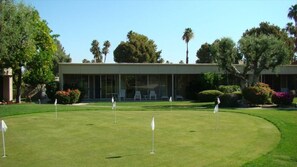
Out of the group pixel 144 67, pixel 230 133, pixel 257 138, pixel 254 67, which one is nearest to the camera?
pixel 257 138

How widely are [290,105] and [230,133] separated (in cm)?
1755

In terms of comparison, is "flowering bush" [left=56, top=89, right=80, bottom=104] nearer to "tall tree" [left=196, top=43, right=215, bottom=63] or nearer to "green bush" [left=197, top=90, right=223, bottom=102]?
"green bush" [left=197, top=90, right=223, bottom=102]

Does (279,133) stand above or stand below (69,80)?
below

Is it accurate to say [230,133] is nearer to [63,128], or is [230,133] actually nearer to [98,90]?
[63,128]

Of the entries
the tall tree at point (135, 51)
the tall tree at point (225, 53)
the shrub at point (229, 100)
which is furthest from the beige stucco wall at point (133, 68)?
the tall tree at point (135, 51)

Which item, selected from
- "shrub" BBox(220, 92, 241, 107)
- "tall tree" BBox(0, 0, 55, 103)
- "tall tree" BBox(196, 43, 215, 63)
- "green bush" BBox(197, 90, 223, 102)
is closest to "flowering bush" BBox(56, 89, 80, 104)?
"tall tree" BBox(0, 0, 55, 103)

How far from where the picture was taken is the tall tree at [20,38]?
22.5m

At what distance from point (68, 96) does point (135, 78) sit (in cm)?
992

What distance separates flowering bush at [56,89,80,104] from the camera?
31406mm

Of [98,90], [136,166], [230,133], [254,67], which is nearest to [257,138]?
[230,133]

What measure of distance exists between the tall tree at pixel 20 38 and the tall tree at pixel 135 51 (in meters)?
32.2

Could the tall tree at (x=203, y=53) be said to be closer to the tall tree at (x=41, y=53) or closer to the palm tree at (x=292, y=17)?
the palm tree at (x=292, y=17)

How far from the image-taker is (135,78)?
39.9m

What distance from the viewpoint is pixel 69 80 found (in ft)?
127
